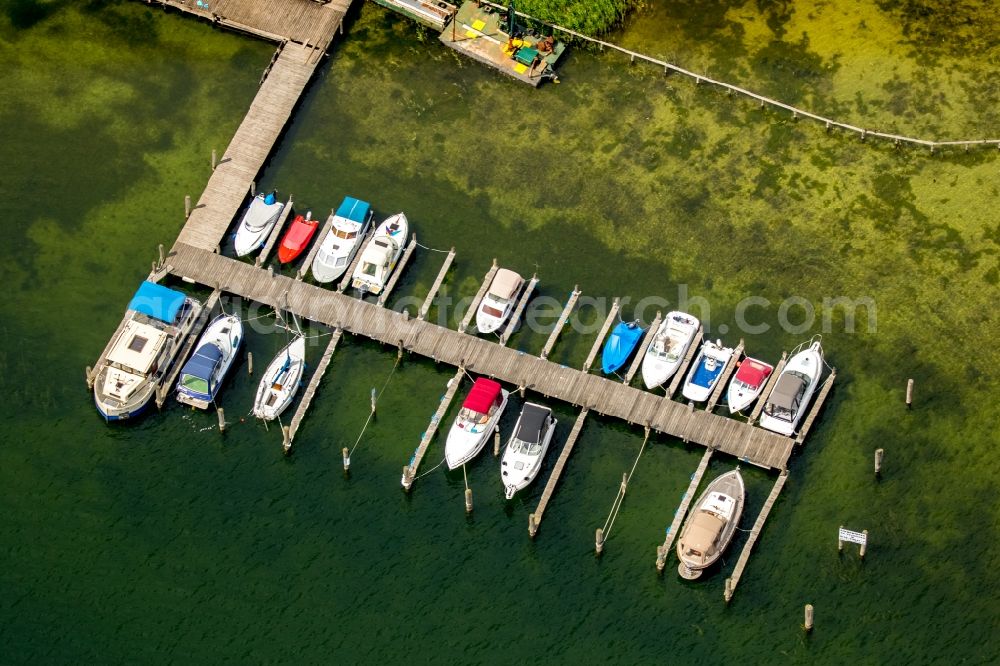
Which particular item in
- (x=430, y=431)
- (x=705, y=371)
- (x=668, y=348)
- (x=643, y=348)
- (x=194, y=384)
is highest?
(x=668, y=348)

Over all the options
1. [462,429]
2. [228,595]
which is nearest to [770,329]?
[462,429]

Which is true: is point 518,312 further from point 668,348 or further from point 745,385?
point 745,385

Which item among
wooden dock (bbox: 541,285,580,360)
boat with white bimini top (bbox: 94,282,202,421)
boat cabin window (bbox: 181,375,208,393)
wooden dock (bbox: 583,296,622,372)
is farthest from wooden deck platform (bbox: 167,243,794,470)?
boat cabin window (bbox: 181,375,208,393)

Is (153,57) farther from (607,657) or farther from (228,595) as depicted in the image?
A: (607,657)

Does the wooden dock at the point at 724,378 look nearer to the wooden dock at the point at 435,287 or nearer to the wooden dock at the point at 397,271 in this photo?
the wooden dock at the point at 435,287

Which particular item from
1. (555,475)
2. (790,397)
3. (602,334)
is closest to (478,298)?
(602,334)

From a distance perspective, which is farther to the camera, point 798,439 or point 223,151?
point 223,151

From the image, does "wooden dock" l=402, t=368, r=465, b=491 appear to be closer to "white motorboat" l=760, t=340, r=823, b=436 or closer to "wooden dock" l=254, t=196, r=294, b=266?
"wooden dock" l=254, t=196, r=294, b=266
